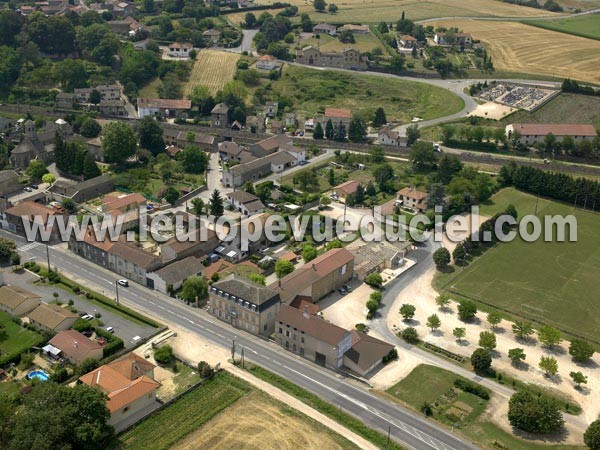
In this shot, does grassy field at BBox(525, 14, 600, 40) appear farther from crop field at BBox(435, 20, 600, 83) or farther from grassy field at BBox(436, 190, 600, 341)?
grassy field at BBox(436, 190, 600, 341)

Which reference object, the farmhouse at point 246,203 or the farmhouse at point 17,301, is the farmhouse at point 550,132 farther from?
the farmhouse at point 17,301

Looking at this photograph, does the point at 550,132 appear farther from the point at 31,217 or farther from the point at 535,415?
the point at 31,217

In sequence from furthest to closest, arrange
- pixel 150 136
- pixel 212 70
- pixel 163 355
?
1. pixel 212 70
2. pixel 150 136
3. pixel 163 355

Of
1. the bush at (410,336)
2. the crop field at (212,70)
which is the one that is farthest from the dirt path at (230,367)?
the crop field at (212,70)

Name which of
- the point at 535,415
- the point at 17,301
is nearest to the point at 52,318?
the point at 17,301

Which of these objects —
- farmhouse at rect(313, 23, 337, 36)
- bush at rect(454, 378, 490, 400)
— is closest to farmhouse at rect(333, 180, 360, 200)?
bush at rect(454, 378, 490, 400)

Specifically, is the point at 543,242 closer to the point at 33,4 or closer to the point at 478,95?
the point at 478,95
